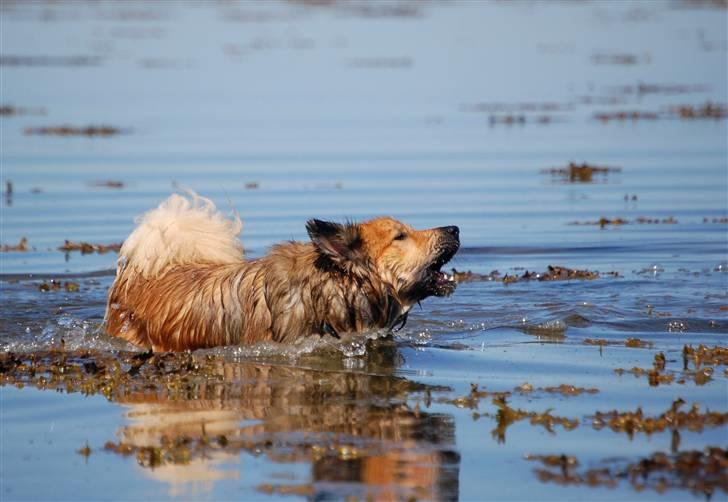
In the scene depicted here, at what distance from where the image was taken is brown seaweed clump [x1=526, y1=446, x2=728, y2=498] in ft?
20.5

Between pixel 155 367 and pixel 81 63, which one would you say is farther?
pixel 81 63

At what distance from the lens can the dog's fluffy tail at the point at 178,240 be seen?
9797mm

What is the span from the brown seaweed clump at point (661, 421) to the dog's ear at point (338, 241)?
2346 millimetres

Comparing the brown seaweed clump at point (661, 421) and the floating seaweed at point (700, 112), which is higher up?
the floating seaweed at point (700, 112)

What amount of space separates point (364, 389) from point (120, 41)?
36889 mm

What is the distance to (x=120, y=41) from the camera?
4353cm

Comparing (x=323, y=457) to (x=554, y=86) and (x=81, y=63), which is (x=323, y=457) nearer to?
(x=554, y=86)

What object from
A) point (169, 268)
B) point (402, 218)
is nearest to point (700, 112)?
point (402, 218)

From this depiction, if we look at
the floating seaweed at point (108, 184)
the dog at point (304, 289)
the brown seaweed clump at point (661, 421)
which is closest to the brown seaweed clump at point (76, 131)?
the floating seaweed at point (108, 184)

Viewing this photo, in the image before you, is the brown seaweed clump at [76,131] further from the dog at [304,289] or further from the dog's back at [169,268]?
the dog at [304,289]

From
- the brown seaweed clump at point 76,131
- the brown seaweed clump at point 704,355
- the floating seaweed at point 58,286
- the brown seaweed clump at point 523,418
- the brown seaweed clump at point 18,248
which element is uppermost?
the brown seaweed clump at point 76,131

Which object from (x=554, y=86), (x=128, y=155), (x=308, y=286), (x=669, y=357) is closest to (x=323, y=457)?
(x=308, y=286)

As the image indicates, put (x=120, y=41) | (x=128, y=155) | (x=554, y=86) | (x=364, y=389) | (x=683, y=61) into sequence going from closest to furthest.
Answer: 1. (x=364, y=389)
2. (x=128, y=155)
3. (x=554, y=86)
4. (x=683, y=61)
5. (x=120, y=41)

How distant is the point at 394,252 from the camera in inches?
359
